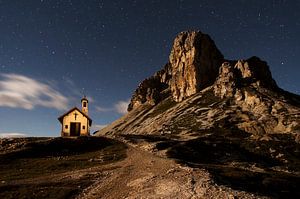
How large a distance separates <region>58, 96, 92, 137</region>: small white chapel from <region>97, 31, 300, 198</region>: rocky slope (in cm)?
870

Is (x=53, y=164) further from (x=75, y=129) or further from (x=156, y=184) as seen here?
(x=75, y=129)

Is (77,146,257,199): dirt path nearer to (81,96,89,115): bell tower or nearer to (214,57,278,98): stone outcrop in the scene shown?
(81,96,89,115): bell tower

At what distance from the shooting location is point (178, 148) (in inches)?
2694

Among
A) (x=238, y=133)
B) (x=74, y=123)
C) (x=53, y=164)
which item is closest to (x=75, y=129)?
(x=74, y=123)

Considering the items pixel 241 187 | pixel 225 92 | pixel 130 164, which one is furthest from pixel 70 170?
pixel 225 92

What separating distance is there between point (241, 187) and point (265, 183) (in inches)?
274

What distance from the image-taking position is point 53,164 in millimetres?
50344

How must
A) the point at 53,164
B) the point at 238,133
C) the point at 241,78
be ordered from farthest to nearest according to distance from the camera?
1. the point at 241,78
2. the point at 238,133
3. the point at 53,164

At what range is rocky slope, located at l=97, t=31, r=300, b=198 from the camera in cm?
4599

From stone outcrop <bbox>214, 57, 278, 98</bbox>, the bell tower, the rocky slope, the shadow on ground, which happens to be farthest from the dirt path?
stone outcrop <bbox>214, 57, 278, 98</bbox>

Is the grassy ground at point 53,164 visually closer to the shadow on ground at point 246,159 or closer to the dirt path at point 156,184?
the dirt path at point 156,184

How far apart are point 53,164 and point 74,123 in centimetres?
3618

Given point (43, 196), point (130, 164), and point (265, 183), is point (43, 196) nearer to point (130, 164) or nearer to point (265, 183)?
point (130, 164)

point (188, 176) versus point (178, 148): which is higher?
point (178, 148)
